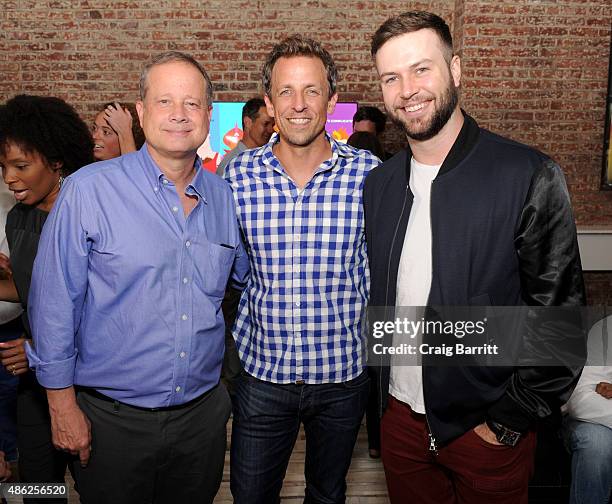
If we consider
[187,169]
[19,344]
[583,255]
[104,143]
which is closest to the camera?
[187,169]

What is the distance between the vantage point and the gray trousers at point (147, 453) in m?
1.63

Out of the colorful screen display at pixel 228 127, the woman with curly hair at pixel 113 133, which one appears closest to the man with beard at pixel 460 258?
the woman with curly hair at pixel 113 133

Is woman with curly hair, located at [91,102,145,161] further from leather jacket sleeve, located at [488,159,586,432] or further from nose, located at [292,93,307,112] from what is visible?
leather jacket sleeve, located at [488,159,586,432]

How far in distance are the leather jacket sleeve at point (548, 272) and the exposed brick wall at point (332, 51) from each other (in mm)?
3416

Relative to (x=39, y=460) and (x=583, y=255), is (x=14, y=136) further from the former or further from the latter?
(x=583, y=255)

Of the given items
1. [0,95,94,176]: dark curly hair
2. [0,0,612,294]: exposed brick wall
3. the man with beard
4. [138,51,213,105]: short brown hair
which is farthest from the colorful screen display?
the man with beard

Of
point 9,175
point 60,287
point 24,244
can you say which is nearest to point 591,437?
point 60,287

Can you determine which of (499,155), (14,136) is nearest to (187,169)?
(14,136)

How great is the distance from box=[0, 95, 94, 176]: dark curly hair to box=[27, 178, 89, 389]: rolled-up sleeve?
434mm

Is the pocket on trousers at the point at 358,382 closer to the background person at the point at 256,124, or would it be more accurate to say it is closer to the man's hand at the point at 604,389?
the man's hand at the point at 604,389

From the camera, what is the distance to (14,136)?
1.92m

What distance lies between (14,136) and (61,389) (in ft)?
2.84

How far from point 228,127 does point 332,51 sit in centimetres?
Result: 110

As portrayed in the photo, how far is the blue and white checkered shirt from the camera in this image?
190 centimetres
